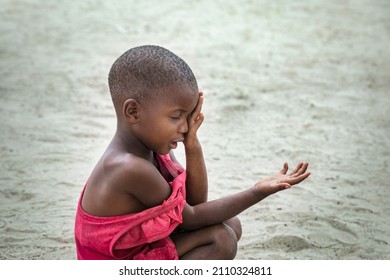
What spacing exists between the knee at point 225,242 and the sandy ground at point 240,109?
65cm

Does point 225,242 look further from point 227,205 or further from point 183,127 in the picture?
point 183,127

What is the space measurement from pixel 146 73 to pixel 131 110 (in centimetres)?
16

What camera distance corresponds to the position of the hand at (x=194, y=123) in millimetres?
2607

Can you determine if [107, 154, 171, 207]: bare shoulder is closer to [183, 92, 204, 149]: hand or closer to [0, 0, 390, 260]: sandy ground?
[183, 92, 204, 149]: hand

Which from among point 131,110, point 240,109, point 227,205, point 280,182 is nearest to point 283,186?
point 280,182

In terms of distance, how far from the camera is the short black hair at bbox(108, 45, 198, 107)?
2484 millimetres

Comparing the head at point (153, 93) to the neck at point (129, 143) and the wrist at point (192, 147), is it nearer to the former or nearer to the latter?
the neck at point (129, 143)

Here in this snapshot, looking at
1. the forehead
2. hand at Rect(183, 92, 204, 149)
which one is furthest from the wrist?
the forehead

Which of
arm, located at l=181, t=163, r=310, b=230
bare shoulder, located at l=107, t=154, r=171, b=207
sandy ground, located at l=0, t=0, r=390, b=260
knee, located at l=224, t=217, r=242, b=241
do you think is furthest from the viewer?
sandy ground, located at l=0, t=0, r=390, b=260

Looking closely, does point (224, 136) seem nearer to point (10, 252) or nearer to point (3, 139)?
point (3, 139)

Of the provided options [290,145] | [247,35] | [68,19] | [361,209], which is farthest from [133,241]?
[68,19]

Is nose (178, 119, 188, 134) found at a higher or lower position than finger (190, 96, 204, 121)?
lower

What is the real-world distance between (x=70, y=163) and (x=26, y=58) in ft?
7.73

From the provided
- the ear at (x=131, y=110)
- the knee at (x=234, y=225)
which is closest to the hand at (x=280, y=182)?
the knee at (x=234, y=225)
